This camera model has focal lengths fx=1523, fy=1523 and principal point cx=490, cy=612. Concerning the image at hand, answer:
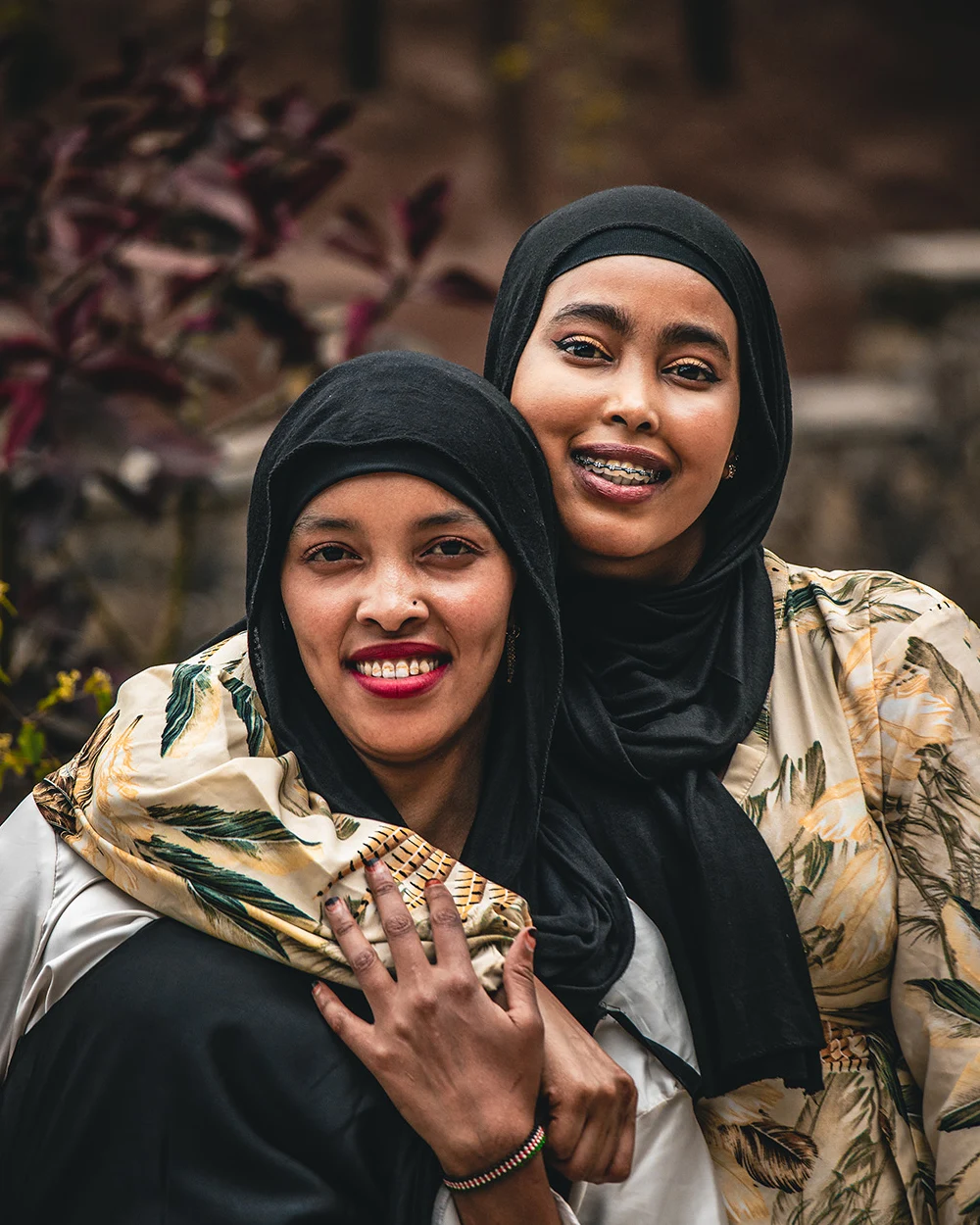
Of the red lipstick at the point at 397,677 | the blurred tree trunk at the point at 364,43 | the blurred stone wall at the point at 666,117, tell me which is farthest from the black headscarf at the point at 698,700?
the blurred tree trunk at the point at 364,43

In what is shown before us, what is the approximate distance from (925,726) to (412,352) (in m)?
0.98

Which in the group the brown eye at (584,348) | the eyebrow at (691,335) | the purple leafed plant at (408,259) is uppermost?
the purple leafed plant at (408,259)

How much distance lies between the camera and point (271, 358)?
3.91 m

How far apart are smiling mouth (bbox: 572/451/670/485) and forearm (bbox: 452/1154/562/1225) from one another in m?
1.02

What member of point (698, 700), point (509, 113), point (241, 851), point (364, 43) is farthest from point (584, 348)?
point (364, 43)

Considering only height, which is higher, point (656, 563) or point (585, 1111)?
point (656, 563)

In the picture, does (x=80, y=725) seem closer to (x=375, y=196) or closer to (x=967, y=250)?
(x=967, y=250)

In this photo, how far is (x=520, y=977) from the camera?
213 centimetres

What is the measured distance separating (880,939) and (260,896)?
0.95 m

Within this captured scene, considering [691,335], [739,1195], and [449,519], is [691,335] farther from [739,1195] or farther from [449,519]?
[739,1195]

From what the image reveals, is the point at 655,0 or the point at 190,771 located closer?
the point at 190,771

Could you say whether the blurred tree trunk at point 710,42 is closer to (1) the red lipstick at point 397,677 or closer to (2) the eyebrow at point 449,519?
(2) the eyebrow at point 449,519

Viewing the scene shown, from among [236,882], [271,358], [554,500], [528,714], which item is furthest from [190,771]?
[271,358]

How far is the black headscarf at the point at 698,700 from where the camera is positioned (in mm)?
2299
